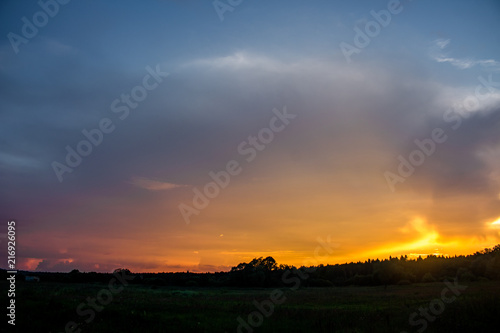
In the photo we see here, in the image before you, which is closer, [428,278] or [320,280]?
[428,278]

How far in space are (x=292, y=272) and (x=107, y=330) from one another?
114374 millimetres

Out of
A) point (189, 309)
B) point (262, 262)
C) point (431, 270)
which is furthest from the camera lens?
point (262, 262)

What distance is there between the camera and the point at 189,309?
98.6 ft

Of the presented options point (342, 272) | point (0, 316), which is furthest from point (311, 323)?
point (342, 272)

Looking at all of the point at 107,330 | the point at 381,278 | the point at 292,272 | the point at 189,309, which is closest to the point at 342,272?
the point at 292,272

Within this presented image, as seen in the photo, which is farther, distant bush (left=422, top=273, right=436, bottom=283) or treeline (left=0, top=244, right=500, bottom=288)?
distant bush (left=422, top=273, right=436, bottom=283)

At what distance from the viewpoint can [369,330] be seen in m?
20.5

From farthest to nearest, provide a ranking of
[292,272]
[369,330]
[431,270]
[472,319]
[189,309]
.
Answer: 1. [292,272]
2. [431,270]
3. [189,309]
4. [472,319]
5. [369,330]

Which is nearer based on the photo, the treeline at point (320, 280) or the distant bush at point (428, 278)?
the treeline at point (320, 280)

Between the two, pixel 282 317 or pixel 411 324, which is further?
pixel 282 317

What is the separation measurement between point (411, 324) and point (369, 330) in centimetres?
365

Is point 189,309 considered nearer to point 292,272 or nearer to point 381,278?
point 381,278

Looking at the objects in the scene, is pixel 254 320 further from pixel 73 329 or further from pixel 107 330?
pixel 73 329

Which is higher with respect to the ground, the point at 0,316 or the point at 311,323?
the point at 0,316
